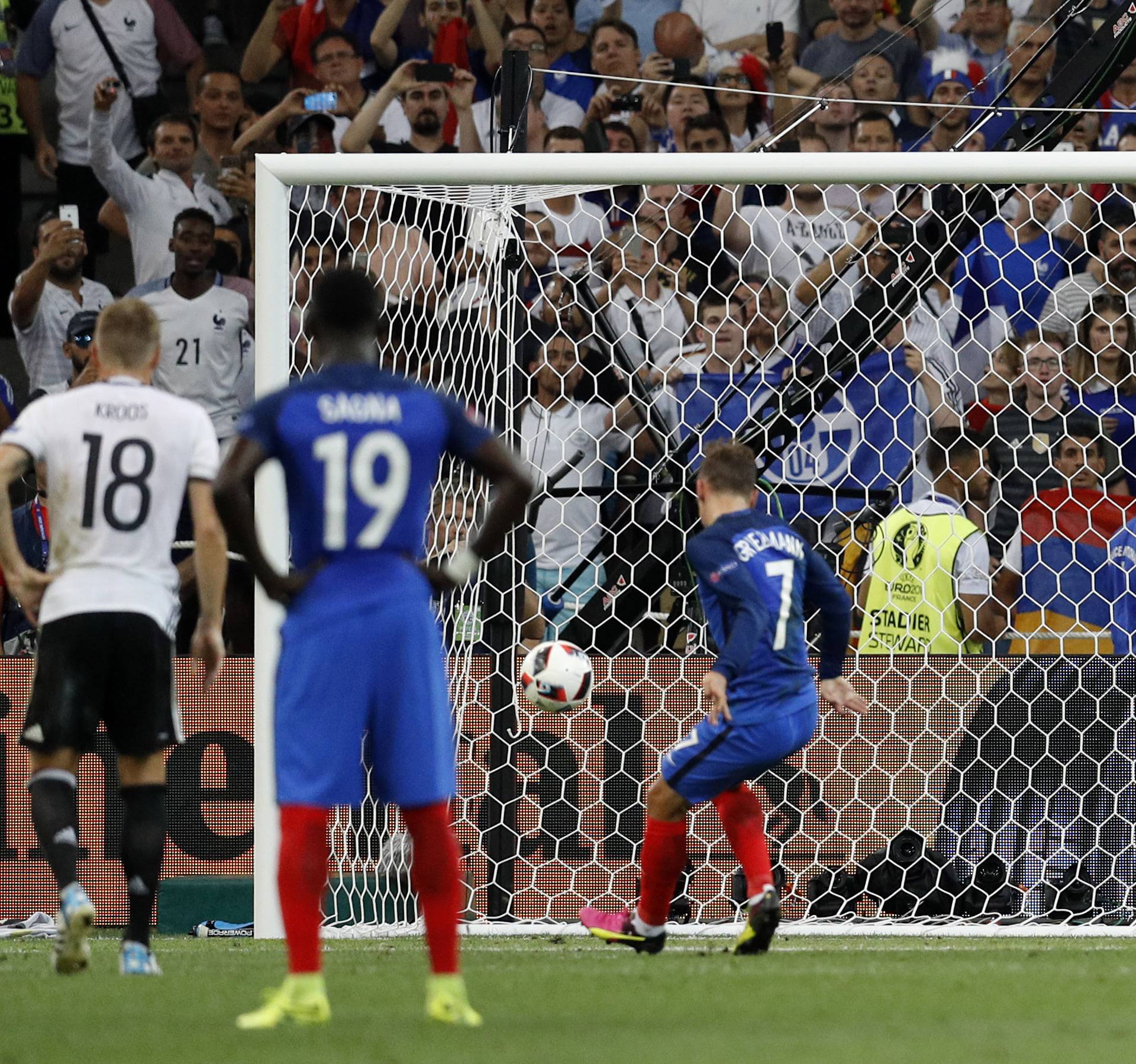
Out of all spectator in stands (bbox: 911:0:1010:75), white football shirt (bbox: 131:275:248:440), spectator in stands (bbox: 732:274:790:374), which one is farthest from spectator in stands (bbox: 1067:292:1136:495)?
white football shirt (bbox: 131:275:248:440)

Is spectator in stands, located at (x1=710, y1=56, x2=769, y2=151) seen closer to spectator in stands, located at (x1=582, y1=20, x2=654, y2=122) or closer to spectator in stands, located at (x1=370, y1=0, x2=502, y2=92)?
spectator in stands, located at (x1=582, y1=20, x2=654, y2=122)

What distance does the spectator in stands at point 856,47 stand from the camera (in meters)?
11.0

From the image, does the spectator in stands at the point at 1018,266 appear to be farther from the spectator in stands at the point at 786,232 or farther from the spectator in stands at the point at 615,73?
the spectator in stands at the point at 615,73

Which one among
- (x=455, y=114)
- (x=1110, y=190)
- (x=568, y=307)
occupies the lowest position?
(x=568, y=307)

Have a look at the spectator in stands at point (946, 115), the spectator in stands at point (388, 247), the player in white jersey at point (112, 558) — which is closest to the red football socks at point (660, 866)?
the player in white jersey at point (112, 558)

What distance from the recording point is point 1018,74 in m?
10.2

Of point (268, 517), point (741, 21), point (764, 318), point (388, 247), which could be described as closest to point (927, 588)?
point (764, 318)

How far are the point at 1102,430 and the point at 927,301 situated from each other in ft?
3.75

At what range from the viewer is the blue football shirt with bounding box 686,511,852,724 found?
601cm

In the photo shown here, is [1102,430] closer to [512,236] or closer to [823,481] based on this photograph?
[823,481]

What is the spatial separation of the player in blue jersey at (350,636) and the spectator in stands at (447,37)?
7.56 metres

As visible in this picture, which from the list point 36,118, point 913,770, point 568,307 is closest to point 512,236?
point 568,307

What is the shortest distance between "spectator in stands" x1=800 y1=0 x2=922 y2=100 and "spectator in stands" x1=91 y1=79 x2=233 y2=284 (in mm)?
3636

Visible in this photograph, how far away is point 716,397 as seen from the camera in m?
8.80
